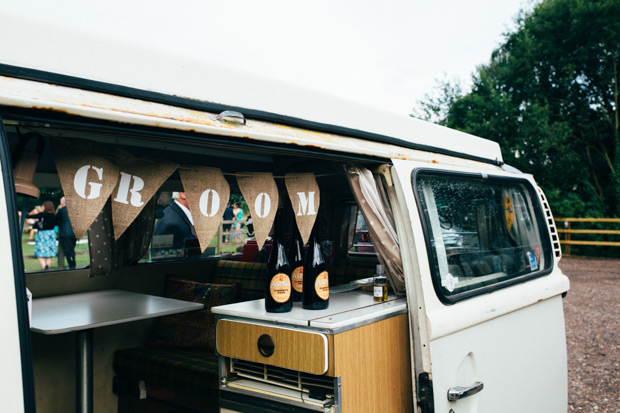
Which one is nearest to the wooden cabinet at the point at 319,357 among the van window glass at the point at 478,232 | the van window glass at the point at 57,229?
the van window glass at the point at 478,232

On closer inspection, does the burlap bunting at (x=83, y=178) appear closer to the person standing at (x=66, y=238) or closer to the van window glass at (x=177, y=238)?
the van window glass at (x=177, y=238)

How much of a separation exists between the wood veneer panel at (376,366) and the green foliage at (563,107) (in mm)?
14416

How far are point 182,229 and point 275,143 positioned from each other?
3186mm

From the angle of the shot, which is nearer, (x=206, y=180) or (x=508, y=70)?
(x=206, y=180)

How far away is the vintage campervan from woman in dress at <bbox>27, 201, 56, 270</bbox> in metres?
0.48

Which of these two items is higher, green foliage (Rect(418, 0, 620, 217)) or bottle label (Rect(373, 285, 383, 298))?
green foliage (Rect(418, 0, 620, 217))

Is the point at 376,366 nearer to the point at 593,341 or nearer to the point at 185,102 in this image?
the point at 185,102

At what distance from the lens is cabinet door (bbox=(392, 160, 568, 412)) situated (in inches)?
84.6

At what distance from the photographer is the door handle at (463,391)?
212cm

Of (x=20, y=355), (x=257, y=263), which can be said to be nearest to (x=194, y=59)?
(x=20, y=355)

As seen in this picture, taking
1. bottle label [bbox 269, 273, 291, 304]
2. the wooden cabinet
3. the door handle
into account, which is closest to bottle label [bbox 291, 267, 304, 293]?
the wooden cabinet

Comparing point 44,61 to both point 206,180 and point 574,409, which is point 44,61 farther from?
point 574,409

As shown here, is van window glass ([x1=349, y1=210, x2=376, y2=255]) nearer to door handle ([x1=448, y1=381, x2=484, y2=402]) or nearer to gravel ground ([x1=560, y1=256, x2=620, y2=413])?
door handle ([x1=448, y1=381, x2=484, y2=402])

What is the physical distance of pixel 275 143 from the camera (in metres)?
1.80
